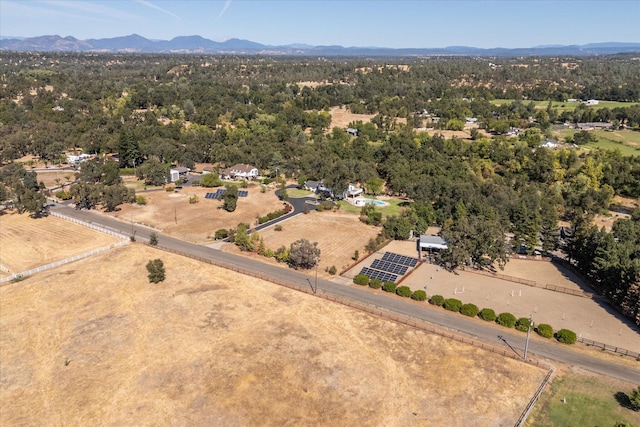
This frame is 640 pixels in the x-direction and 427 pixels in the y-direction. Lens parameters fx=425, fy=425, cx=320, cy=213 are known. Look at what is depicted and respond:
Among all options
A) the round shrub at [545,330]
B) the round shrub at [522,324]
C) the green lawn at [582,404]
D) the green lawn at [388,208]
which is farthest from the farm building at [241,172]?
the green lawn at [582,404]

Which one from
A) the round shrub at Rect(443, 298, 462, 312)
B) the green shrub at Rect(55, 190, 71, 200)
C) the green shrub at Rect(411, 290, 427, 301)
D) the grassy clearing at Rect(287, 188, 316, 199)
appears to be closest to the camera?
the round shrub at Rect(443, 298, 462, 312)

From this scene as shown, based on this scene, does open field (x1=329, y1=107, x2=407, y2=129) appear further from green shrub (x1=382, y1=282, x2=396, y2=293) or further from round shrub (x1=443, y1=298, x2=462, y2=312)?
round shrub (x1=443, y1=298, x2=462, y2=312)

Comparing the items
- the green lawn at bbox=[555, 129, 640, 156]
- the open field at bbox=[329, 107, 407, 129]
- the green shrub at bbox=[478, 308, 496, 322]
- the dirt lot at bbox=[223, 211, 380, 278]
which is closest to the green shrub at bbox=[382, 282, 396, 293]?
the dirt lot at bbox=[223, 211, 380, 278]

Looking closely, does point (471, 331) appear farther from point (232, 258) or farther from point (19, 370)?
point (19, 370)

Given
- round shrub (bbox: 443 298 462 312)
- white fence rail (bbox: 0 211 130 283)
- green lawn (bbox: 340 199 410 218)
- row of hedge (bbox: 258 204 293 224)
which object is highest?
round shrub (bbox: 443 298 462 312)

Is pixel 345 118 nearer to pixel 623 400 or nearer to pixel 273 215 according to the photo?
pixel 273 215

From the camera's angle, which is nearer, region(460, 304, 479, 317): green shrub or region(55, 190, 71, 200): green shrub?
region(460, 304, 479, 317): green shrub

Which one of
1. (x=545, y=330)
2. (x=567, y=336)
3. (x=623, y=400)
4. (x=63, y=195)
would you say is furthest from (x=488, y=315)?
(x=63, y=195)
